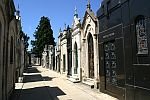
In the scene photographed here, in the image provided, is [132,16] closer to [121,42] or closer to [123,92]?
[121,42]

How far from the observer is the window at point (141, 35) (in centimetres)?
853

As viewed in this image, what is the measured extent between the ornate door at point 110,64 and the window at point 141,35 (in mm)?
3101

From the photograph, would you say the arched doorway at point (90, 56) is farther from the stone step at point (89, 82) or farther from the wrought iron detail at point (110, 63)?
the wrought iron detail at point (110, 63)

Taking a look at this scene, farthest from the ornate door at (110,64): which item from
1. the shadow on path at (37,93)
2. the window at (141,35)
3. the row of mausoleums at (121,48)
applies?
the window at (141,35)

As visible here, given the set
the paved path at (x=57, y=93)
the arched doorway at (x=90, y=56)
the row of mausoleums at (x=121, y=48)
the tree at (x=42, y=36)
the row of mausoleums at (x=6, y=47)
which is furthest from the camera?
the tree at (x=42, y=36)

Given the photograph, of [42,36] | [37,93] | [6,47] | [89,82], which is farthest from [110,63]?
[42,36]

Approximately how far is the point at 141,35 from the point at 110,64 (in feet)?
14.1

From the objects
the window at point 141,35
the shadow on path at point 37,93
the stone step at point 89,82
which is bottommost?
the shadow on path at point 37,93

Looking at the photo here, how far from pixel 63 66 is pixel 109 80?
19055mm

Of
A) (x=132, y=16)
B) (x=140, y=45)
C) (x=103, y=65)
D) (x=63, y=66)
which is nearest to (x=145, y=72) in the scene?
(x=140, y=45)

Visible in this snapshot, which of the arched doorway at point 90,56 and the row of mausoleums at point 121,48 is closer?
the row of mausoleums at point 121,48

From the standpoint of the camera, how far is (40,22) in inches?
2842

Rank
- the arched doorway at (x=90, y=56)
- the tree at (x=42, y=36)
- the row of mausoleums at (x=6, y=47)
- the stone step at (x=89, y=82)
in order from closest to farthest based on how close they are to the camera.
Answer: the row of mausoleums at (x=6, y=47) < the stone step at (x=89, y=82) < the arched doorway at (x=90, y=56) < the tree at (x=42, y=36)

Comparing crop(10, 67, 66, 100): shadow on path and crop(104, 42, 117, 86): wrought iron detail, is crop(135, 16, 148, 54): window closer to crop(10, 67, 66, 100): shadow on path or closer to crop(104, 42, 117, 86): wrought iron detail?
crop(104, 42, 117, 86): wrought iron detail
